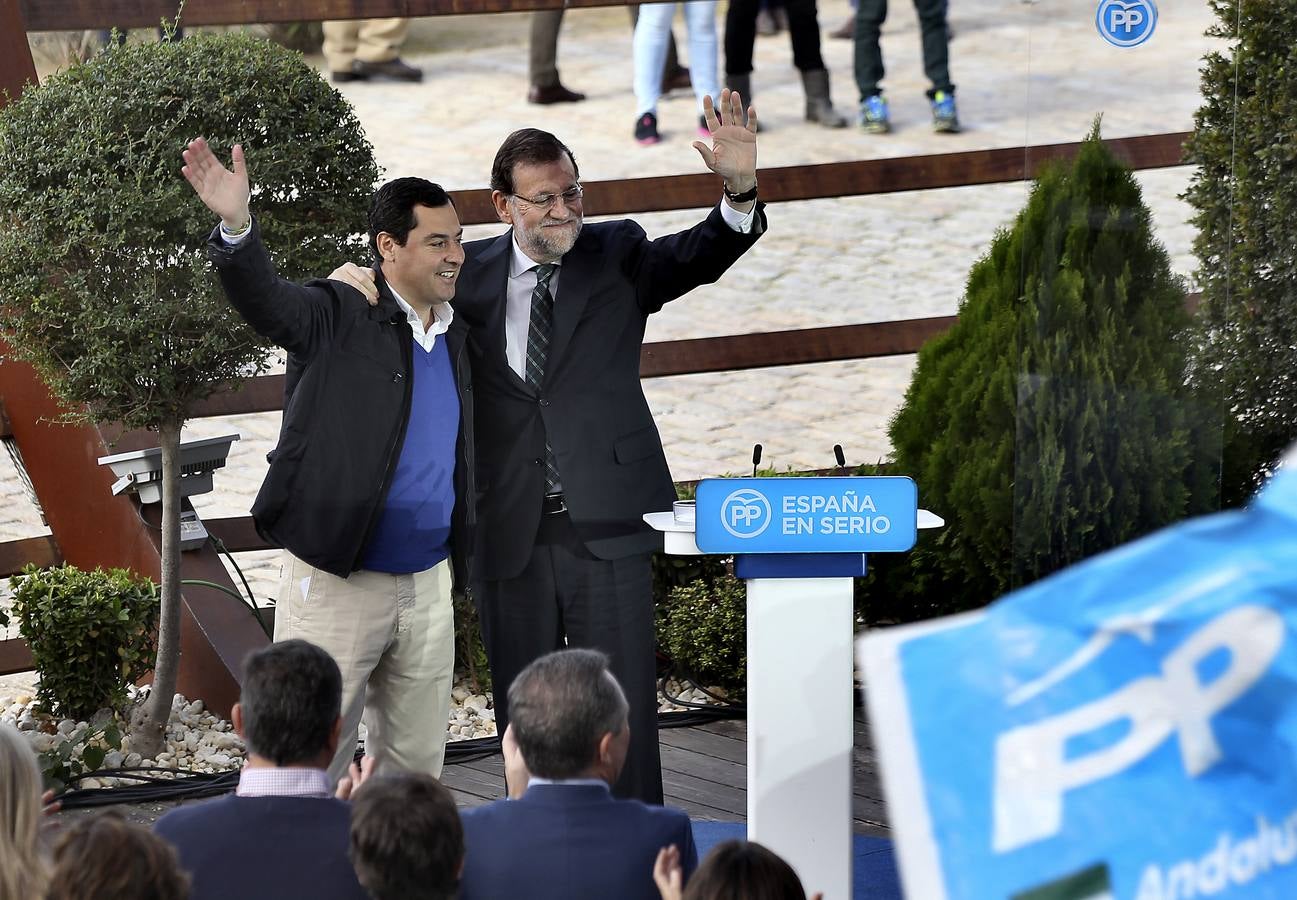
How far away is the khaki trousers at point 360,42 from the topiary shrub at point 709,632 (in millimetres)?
9910

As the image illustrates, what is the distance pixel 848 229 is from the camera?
499 inches

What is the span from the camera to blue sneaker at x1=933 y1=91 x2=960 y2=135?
12508mm

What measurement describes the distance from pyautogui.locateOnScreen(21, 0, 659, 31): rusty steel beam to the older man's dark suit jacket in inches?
72.4

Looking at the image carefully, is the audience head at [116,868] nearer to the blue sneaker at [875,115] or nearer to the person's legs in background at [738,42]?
the person's legs in background at [738,42]

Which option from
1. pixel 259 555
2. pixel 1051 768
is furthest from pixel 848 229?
pixel 1051 768

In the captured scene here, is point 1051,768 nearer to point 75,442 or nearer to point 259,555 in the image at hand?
point 75,442

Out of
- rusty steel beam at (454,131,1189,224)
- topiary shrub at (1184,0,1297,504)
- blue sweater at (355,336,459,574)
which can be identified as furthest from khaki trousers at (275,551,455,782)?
topiary shrub at (1184,0,1297,504)

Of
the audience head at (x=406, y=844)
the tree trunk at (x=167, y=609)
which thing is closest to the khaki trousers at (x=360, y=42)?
the tree trunk at (x=167, y=609)

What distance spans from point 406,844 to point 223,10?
398 cm

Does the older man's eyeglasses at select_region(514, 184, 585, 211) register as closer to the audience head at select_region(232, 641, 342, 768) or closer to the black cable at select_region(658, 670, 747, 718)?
the audience head at select_region(232, 641, 342, 768)

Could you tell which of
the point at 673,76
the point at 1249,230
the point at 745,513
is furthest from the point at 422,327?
the point at 673,76

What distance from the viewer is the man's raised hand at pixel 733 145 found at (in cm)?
389

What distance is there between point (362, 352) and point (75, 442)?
2304 millimetres

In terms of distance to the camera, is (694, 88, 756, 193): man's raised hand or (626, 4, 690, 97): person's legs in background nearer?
(694, 88, 756, 193): man's raised hand
